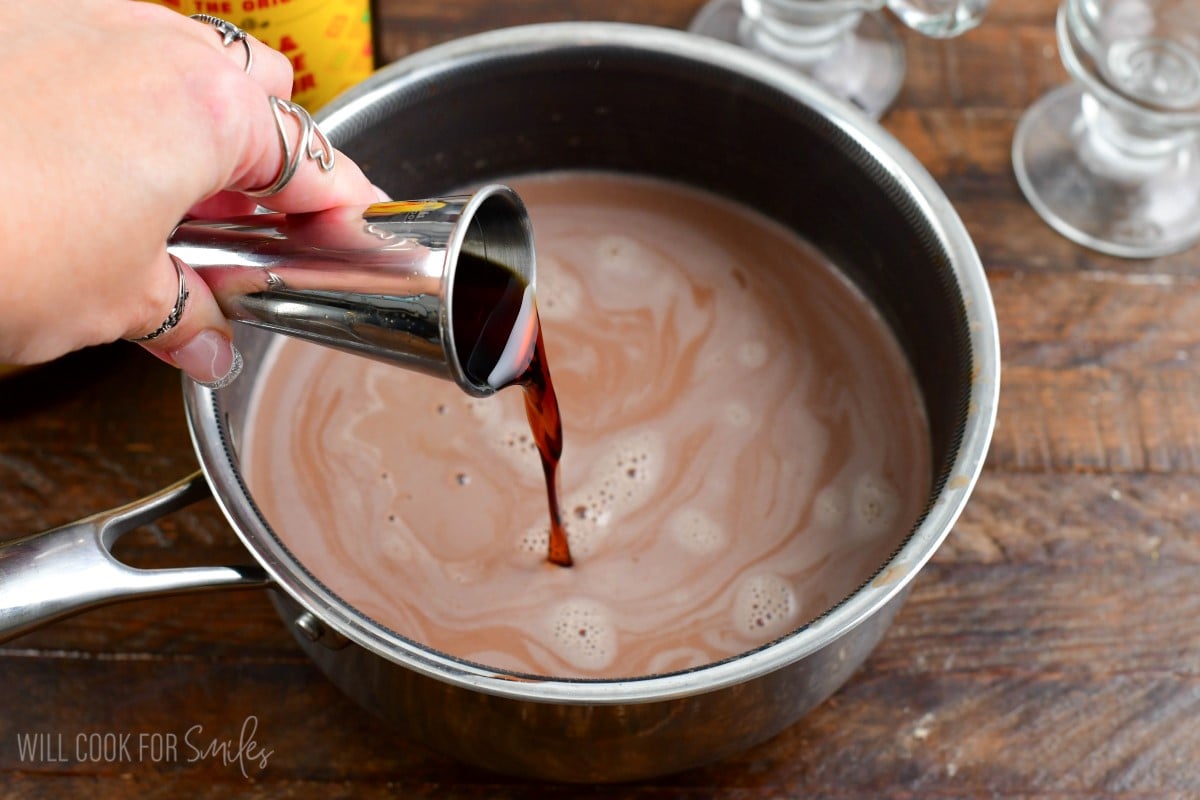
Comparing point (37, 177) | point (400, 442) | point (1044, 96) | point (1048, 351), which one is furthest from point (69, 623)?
point (1044, 96)

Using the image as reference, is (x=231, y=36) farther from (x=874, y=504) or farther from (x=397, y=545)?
(x=874, y=504)

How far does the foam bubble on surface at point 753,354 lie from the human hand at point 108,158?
521mm

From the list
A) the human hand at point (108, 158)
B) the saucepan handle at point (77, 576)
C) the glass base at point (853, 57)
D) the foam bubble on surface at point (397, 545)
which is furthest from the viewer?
the glass base at point (853, 57)

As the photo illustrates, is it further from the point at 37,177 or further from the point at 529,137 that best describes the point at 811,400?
the point at 37,177

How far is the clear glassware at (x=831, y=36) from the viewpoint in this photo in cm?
121

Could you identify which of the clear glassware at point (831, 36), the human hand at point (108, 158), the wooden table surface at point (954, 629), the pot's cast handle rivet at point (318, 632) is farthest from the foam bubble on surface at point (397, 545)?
the clear glassware at point (831, 36)

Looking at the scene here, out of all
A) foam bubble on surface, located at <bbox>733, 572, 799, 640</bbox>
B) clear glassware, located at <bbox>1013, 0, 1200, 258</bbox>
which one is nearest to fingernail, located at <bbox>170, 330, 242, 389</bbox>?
foam bubble on surface, located at <bbox>733, 572, 799, 640</bbox>

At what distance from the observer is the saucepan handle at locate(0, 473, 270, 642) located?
0.71m

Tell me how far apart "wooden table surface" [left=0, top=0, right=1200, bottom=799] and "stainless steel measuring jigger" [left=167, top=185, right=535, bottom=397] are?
35 cm

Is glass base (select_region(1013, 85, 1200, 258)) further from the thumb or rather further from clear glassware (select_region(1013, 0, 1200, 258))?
the thumb

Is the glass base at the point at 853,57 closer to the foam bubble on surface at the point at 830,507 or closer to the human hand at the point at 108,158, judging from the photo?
the foam bubble on surface at the point at 830,507

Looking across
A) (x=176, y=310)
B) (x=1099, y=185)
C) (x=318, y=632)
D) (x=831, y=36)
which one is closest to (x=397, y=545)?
(x=318, y=632)

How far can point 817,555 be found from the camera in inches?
39.9

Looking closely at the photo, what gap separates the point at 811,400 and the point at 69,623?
26.3 inches
